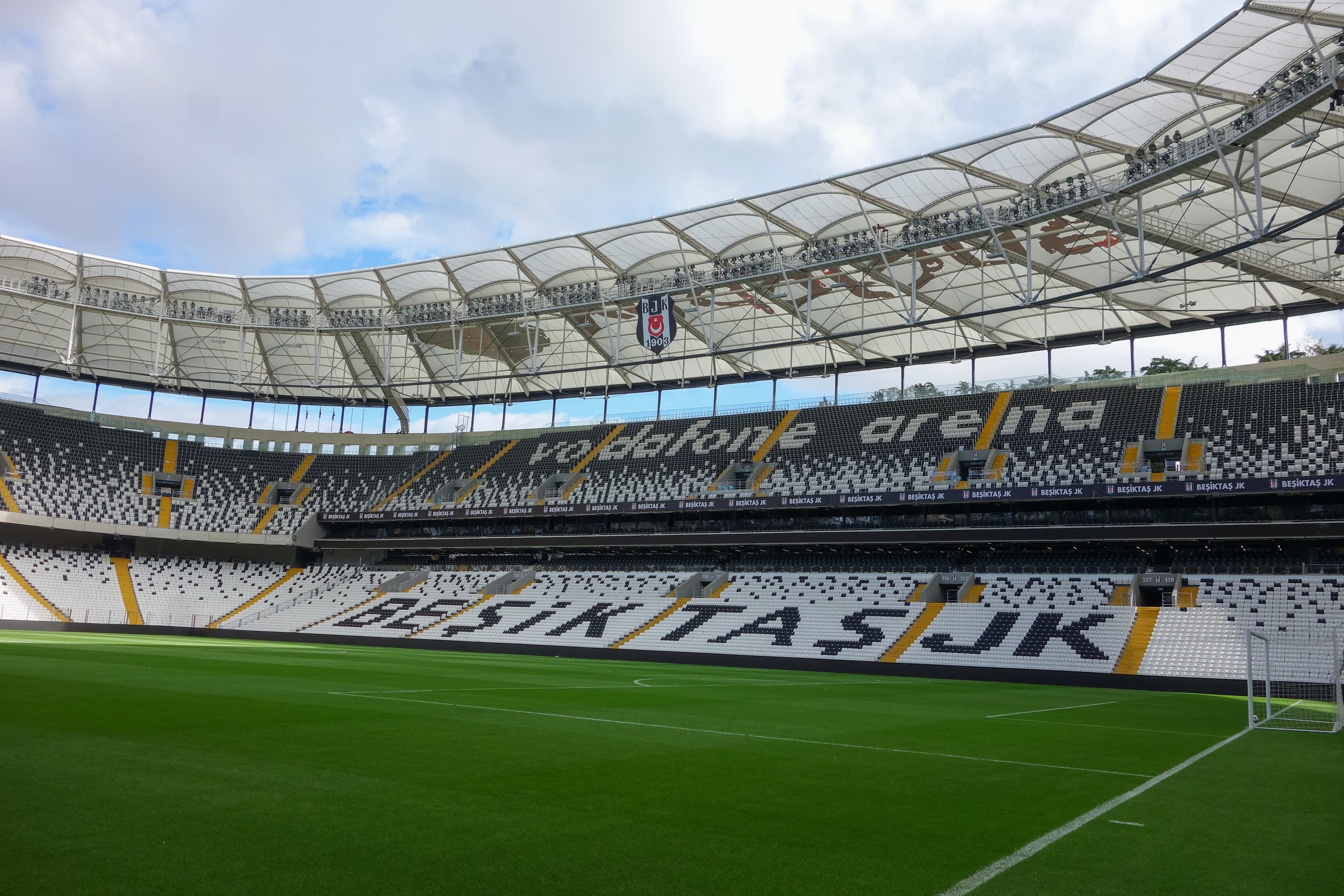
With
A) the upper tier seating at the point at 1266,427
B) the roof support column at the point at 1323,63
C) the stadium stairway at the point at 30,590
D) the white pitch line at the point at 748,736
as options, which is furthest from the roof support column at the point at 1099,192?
the stadium stairway at the point at 30,590

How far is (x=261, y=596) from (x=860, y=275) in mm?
40494

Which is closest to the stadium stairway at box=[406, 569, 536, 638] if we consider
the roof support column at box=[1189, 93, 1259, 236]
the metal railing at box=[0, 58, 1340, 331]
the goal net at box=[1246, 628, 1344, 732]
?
the metal railing at box=[0, 58, 1340, 331]

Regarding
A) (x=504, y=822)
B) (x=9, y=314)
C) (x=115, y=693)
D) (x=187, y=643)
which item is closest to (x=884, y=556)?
(x=187, y=643)

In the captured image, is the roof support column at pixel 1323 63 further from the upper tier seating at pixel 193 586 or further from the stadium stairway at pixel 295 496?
the stadium stairway at pixel 295 496

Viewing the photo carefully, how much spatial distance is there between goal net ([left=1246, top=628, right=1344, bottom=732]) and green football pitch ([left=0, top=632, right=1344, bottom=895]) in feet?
18.0

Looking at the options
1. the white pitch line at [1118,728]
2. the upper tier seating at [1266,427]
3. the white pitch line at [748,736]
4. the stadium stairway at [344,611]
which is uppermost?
the upper tier seating at [1266,427]

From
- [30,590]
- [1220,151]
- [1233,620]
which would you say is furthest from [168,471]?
[1220,151]

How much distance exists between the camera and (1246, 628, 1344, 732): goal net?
23.4 meters

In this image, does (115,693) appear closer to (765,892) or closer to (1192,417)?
(765,892)

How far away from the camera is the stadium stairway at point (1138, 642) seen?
33781 mm

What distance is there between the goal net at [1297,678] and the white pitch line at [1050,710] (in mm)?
3346

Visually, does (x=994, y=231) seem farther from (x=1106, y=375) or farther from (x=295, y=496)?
(x=295, y=496)

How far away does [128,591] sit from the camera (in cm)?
5506

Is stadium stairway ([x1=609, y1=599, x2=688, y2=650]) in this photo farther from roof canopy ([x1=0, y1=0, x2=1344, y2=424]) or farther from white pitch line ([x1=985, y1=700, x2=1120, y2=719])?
white pitch line ([x1=985, y1=700, x2=1120, y2=719])
